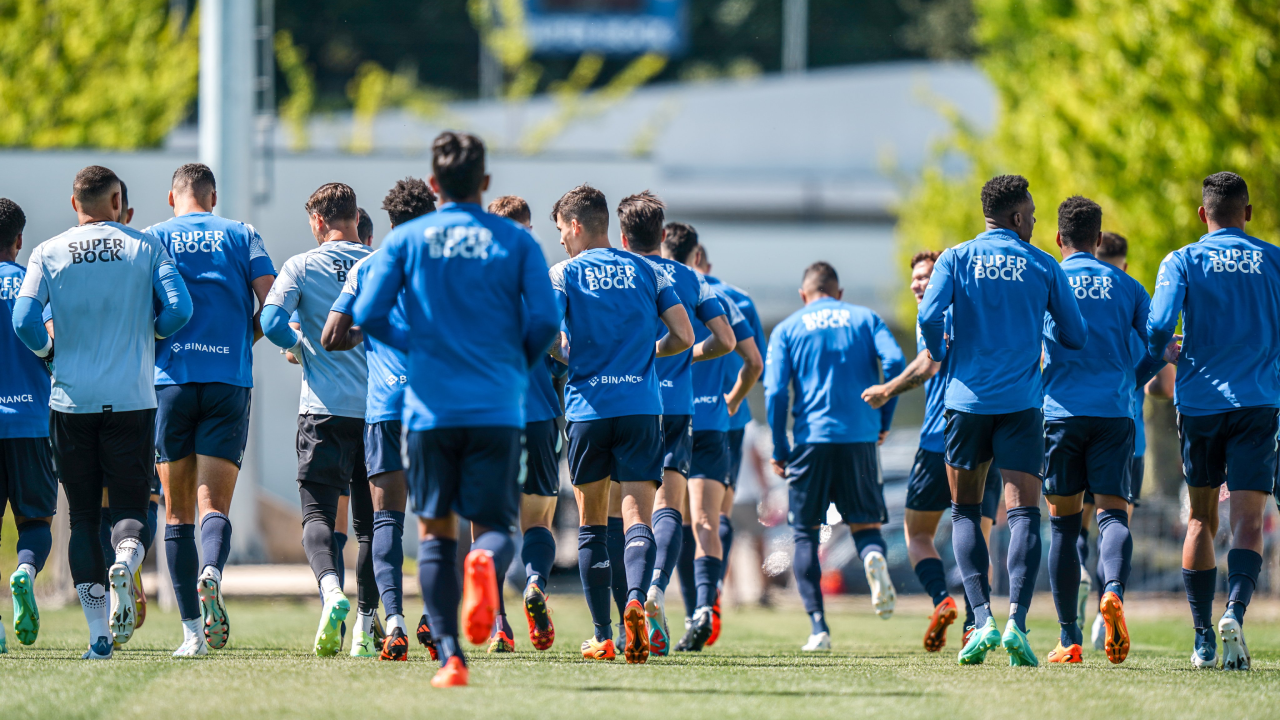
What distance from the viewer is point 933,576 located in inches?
320

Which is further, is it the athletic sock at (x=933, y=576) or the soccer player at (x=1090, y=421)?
the athletic sock at (x=933, y=576)

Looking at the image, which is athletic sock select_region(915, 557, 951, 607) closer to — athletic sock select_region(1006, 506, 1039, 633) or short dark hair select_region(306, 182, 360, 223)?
athletic sock select_region(1006, 506, 1039, 633)

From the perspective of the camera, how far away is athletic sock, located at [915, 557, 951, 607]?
26.6ft

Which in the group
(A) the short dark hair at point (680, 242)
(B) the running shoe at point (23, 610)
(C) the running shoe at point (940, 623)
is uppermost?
(A) the short dark hair at point (680, 242)

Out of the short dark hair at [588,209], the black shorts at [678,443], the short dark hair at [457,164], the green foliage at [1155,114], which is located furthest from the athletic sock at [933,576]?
the green foliage at [1155,114]

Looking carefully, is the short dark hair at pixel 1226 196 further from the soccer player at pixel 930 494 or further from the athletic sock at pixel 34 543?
the athletic sock at pixel 34 543

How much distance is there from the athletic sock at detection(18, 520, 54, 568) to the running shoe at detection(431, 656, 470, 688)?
9.69 feet

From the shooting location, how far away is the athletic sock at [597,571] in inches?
266

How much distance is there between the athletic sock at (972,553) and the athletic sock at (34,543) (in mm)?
4632

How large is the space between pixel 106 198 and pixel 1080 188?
41.1 feet

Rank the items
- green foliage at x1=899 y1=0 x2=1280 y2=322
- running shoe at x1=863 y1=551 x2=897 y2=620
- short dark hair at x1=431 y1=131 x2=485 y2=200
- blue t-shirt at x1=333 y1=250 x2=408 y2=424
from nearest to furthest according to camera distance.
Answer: short dark hair at x1=431 y1=131 x2=485 y2=200
blue t-shirt at x1=333 y1=250 x2=408 y2=424
running shoe at x1=863 y1=551 x2=897 y2=620
green foliage at x1=899 y1=0 x2=1280 y2=322

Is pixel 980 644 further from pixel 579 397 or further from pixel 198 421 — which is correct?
pixel 198 421

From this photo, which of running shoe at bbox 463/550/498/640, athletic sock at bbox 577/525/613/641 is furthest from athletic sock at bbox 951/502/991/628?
running shoe at bbox 463/550/498/640

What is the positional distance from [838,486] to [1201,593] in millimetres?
2341
